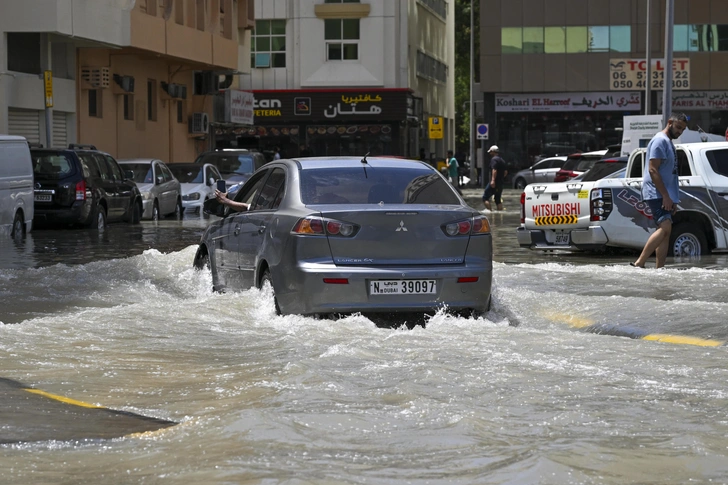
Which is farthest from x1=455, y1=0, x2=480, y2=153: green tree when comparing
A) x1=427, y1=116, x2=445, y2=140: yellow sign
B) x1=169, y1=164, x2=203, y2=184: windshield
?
x1=169, y1=164, x2=203, y2=184: windshield

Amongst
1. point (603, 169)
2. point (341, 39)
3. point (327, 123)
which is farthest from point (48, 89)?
point (341, 39)

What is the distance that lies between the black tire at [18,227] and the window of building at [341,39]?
132ft

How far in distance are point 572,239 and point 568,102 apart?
44.0 m

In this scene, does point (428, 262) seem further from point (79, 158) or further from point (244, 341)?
point (79, 158)

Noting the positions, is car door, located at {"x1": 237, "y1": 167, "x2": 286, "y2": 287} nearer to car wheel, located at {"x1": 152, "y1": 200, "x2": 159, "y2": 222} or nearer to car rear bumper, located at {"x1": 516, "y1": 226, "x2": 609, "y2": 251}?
car rear bumper, located at {"x1": 516, "y1": 226, "x2": 609, "y2": 251}

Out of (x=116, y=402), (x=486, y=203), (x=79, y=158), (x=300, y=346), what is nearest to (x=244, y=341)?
(x=300, y=346)

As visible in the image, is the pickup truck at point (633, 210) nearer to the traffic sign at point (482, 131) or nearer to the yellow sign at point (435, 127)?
the traffic sign at point (482, 131)

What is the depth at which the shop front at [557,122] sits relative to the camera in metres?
60.7

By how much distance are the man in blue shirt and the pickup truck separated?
8.74ft

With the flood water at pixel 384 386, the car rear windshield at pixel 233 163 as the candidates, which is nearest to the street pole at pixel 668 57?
the car rear windshield at pixel 233 163

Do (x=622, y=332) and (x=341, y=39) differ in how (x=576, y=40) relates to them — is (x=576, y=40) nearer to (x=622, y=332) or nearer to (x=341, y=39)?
(x=341, y=39)

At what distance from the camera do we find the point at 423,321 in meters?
10.0

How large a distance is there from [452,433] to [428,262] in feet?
12.1

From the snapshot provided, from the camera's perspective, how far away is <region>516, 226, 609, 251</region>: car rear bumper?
57.4 feet
